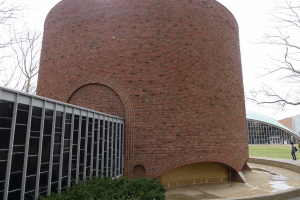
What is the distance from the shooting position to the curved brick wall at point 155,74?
10812 mm

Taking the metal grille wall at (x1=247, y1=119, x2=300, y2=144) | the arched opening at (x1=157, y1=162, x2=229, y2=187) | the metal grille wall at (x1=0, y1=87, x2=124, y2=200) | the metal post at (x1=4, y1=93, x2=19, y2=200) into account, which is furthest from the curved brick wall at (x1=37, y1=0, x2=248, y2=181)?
the metal grille wall at (x1=247, y1=119, x2=300, y2=144)

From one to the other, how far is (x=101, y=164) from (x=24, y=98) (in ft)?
14.6

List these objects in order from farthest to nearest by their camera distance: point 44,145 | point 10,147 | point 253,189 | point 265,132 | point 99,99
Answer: point 265,132
point 99,99
point 253,189
point 44,145
point 10,147

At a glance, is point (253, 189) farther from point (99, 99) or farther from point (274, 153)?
point (274, 153)

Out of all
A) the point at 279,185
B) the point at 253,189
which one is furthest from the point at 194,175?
the point at 279,185

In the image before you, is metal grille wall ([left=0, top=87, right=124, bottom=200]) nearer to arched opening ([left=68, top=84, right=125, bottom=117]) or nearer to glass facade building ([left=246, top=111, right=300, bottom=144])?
arched opening ([left=68, top=84, right=125, bottom=117])

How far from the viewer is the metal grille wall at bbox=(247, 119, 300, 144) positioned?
58594mm

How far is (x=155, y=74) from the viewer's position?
11242 mm

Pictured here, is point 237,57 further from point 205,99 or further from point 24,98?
point 24,98

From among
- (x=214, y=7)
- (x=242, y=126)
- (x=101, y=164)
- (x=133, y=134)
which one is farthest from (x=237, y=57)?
(x=101, y=164)

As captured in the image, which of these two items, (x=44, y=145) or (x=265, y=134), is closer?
(x=44, y=145)

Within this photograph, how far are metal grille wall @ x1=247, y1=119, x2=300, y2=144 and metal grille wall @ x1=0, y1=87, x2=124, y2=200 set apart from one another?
5807cm

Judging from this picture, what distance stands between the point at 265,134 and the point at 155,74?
5773 centimetres

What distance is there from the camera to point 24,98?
517cm
